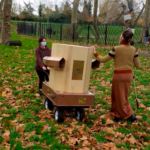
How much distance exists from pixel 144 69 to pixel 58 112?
621cm

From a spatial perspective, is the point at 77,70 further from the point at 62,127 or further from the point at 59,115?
the point at 62,127

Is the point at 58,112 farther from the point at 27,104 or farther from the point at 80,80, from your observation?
the point at 27,104

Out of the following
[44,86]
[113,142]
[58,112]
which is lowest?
[113,142]

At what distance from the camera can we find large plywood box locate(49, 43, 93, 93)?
4.06 meters

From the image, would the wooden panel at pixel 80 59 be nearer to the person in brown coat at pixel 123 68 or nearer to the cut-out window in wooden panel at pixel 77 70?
the cut-out window in wooden panel at pixel 77 70

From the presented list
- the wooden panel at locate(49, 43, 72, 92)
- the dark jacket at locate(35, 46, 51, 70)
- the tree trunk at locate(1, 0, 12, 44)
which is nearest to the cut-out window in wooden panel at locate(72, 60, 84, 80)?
the wooden panel at locate(49, 43, 72, 92)

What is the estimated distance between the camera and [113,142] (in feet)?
12.2

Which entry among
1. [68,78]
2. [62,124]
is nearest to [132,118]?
[62,124]

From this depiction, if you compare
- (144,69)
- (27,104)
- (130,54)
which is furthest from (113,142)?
(144,69)

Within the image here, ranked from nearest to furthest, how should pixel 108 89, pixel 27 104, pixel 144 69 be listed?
1. pixel 27 104
2. pixel 108 89
3. pixel 144 69

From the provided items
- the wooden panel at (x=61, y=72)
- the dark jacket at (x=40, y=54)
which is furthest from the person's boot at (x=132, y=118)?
the dark jacket at (x=40, y=54)

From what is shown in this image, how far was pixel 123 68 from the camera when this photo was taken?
4199mm

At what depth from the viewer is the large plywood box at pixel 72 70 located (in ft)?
13.3

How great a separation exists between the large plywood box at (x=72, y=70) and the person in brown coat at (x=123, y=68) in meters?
0.30
